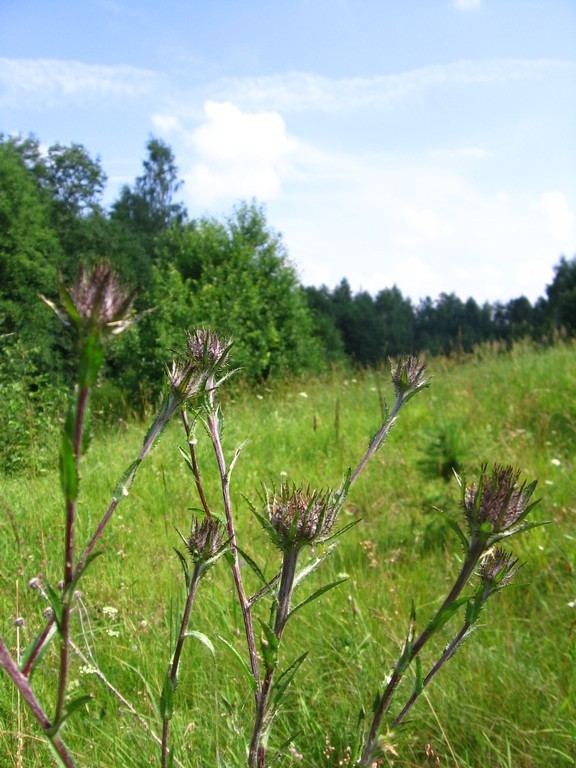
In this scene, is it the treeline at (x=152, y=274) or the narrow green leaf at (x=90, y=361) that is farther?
the treeline at (x=152, y=274)

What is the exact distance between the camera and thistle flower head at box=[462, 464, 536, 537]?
2.84 feet

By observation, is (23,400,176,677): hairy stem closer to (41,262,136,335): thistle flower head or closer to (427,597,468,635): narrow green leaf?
(41,262,136,335): thistle flower head

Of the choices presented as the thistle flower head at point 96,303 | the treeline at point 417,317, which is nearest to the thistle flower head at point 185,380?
the thistle flower head at point 96,303

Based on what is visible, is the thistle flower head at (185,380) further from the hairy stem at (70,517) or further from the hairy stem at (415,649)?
the hairy stem at (415,649)

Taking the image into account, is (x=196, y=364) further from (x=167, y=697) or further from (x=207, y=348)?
(x=167, y=697)

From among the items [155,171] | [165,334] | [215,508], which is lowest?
[215,508]

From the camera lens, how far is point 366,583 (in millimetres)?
2684

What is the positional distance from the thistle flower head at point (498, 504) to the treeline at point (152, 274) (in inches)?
24.1

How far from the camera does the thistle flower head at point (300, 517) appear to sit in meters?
0.88

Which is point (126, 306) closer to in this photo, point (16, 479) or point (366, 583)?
point (366, 583)

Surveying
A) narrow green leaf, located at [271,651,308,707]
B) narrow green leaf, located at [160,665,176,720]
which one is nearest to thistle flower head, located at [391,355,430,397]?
narrow green leaf, located at [271,651,308,707]

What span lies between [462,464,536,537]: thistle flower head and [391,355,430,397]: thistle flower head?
1.00 feet

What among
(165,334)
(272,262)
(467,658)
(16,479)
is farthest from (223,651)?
(272,262)

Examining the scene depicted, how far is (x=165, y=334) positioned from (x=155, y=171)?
2606cm
